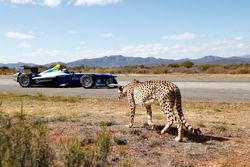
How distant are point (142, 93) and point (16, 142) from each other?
21.4 feet

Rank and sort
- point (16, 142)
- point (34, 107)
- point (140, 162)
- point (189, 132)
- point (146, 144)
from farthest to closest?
point (34, 107) → point (189, 132) → point (146, 144) → point (140, 162) → point (16, 142)

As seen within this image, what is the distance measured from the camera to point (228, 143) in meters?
11.8

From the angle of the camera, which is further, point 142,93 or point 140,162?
point 142,93

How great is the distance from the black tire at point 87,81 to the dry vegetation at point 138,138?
9745 mm

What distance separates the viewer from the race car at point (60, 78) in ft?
97.8

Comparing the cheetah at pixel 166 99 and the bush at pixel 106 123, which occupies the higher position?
the cheetah at pixel 166 99

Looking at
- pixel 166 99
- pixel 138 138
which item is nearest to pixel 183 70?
pixel 166 99

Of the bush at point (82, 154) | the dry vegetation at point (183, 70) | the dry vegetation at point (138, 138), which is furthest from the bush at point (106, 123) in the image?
the dry vegetation at point (183, 70)

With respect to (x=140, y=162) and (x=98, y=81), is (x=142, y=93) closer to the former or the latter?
(x=140, y=162)

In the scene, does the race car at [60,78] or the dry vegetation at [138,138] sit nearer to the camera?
the dry vegetation at [138,138]

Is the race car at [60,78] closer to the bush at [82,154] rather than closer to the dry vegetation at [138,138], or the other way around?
the dry vegetation at [138,138]

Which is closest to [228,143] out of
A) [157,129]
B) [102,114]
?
[157,129]

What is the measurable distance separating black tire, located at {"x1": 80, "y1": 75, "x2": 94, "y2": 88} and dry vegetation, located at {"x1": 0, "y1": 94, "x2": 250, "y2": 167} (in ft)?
32.0

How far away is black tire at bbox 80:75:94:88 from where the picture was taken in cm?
2962
